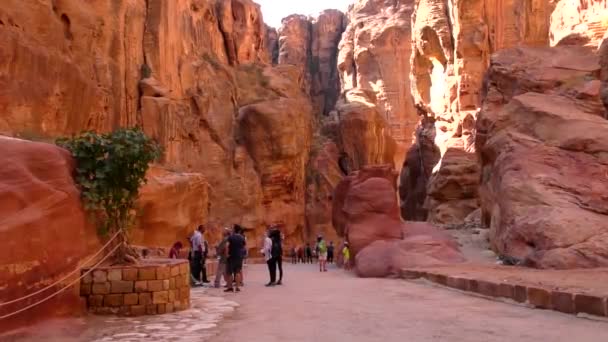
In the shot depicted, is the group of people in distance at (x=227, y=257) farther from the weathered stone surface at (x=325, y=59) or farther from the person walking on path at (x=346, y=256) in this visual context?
the weathered stone surface at (x=325, y=59)

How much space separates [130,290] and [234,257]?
4.58m

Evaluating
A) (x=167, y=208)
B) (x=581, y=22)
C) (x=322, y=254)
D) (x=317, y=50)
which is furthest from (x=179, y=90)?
(x=317, y=50)

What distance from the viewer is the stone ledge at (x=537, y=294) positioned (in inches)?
294

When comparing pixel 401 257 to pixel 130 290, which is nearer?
pixel 130 290

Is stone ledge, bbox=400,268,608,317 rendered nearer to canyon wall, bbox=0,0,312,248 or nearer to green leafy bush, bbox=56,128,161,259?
green leafy bush, bbox=56,128,161,259

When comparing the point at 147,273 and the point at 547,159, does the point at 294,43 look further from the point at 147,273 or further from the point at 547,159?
the point at 147,273

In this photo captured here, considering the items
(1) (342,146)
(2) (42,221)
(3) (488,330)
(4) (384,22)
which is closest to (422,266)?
(3) (488,330)

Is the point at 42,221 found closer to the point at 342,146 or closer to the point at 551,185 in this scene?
the point at 551,185

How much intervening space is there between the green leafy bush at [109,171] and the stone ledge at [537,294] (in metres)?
6.14

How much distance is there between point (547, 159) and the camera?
17219 mm

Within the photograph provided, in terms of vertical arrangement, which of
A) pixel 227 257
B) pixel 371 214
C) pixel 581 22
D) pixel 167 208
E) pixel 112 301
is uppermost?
pixel 581 22

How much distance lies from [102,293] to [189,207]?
1525 cm

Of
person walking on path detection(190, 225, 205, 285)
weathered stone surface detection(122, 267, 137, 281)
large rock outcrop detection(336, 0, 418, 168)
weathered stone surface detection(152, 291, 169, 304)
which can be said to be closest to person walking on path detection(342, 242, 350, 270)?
person walking on path detection(190, 225, 205, 285)

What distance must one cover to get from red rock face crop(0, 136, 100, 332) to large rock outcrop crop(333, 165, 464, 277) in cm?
927
